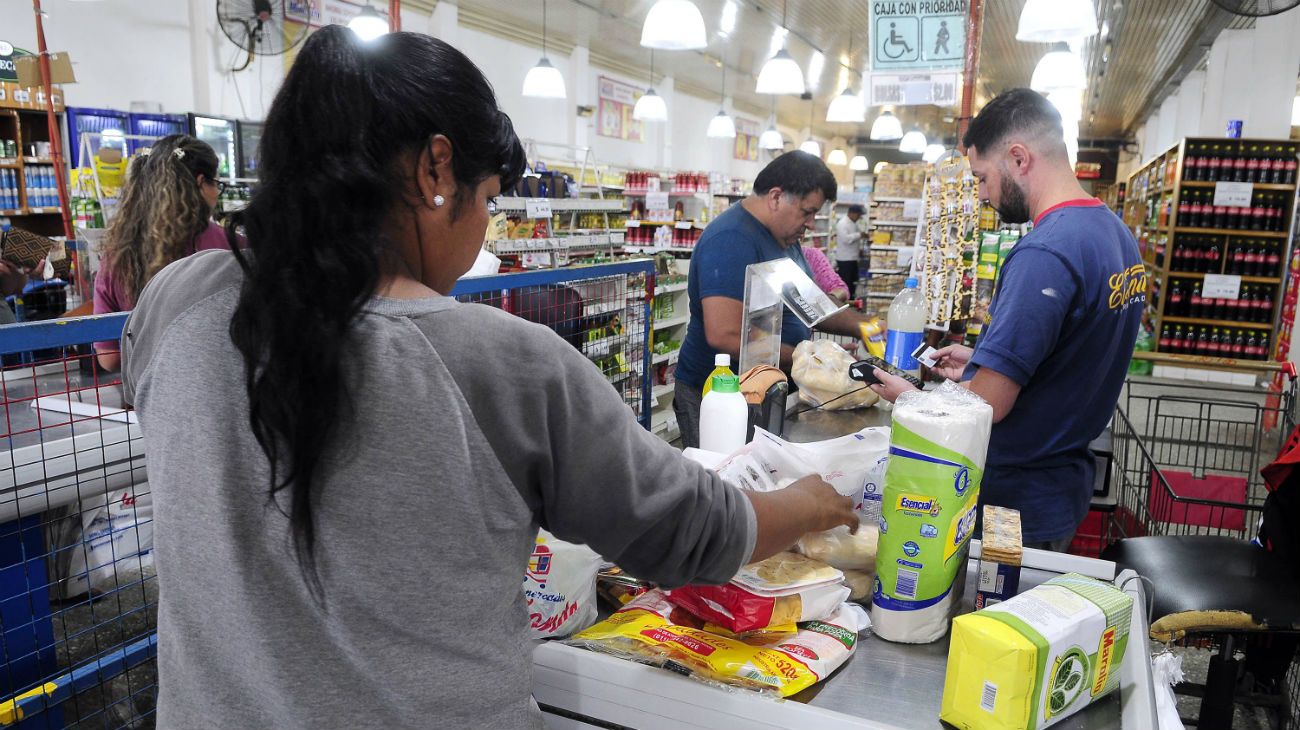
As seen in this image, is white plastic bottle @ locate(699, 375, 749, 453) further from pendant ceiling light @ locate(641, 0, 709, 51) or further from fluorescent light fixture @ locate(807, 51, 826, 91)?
fluorescent light fixture @ locate(807, 51, 826, 91)

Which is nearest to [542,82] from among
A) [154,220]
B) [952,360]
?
[154,220]

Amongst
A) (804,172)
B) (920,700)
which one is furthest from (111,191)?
(920,700)

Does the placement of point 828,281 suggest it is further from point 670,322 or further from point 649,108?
point 649,108

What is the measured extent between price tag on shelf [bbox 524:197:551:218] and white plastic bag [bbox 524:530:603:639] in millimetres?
5054

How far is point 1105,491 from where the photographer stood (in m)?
3.20

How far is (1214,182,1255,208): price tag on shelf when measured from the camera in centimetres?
885

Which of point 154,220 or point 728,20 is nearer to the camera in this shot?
point 154,220

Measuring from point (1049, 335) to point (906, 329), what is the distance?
1.18 metres

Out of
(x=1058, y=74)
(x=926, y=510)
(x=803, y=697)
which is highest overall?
(x=1058, y=74)

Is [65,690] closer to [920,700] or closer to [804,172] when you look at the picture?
[920,700]

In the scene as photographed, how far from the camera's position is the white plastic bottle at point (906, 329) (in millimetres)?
2961

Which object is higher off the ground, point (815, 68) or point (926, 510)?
point (815, 68)

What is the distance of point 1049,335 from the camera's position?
6.31 ft

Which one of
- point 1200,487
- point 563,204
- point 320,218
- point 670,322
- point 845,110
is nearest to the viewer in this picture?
point 320,218
